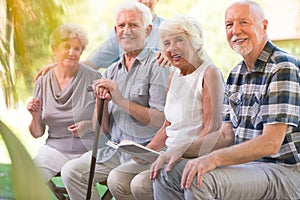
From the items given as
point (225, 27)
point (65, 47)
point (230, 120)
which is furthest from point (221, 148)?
point (65, 47)

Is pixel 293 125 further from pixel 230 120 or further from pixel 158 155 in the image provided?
pixel 158 155

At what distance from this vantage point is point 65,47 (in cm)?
160

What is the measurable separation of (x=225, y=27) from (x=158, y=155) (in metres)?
0.36

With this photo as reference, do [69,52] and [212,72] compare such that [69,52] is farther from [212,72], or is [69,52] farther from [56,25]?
[212,72]

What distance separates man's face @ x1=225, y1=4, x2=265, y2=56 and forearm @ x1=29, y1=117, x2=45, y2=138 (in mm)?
660

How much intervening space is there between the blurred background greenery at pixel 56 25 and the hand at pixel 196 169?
21cm

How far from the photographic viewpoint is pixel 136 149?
1.50 meters

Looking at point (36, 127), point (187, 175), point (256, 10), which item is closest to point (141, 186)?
Result: point (187, 175)

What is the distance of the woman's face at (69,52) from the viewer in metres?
1.58

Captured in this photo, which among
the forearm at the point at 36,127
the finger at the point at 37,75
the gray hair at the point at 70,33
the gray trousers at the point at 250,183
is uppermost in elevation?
the gray hair at the point at 70,33

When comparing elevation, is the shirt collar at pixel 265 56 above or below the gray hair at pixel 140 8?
below

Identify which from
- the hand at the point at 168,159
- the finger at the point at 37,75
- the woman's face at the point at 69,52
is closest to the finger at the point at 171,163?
the hand at the point at 168,159

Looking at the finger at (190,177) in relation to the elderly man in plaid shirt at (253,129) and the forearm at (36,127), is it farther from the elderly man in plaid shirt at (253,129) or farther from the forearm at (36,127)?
the forearm at (36,127)

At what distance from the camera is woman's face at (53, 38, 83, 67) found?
1.58m
